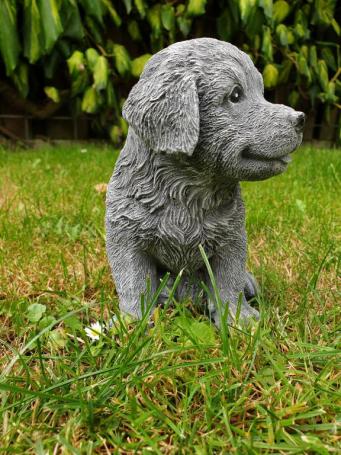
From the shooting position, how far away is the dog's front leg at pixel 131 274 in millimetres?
1304

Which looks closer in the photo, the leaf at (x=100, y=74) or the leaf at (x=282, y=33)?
the leaf at (x=100, y=74)

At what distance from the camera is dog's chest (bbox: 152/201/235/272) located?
1238 mm

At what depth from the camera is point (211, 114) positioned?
1110mm

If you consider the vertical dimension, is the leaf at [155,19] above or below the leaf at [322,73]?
above

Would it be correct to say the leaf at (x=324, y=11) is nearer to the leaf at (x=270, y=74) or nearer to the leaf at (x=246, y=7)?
the leaf at (x=270, y=74)

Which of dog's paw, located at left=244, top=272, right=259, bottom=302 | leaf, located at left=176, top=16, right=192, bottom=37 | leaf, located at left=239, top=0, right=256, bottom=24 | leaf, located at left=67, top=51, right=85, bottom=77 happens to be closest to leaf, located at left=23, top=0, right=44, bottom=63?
leaf, located at left=67, top=51, right=85, bottom=77

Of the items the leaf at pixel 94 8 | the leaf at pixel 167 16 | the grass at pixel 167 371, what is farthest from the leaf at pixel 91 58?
the grass at pixel 167 371

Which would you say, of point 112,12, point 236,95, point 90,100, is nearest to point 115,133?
point 90,100

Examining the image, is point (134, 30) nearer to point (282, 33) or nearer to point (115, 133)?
point (115, 133)

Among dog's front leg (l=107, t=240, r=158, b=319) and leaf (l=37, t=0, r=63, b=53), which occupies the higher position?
leaf (l=37, t=0, r=63, b=53)

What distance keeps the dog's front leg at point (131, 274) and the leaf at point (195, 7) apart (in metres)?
3.23

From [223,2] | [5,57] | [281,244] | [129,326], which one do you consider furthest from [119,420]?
[223,2]

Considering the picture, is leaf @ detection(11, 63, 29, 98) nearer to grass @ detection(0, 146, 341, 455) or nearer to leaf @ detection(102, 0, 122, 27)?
leaf @ detection(102, 0, 122, 27)

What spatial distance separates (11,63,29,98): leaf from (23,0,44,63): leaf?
0.27 m
